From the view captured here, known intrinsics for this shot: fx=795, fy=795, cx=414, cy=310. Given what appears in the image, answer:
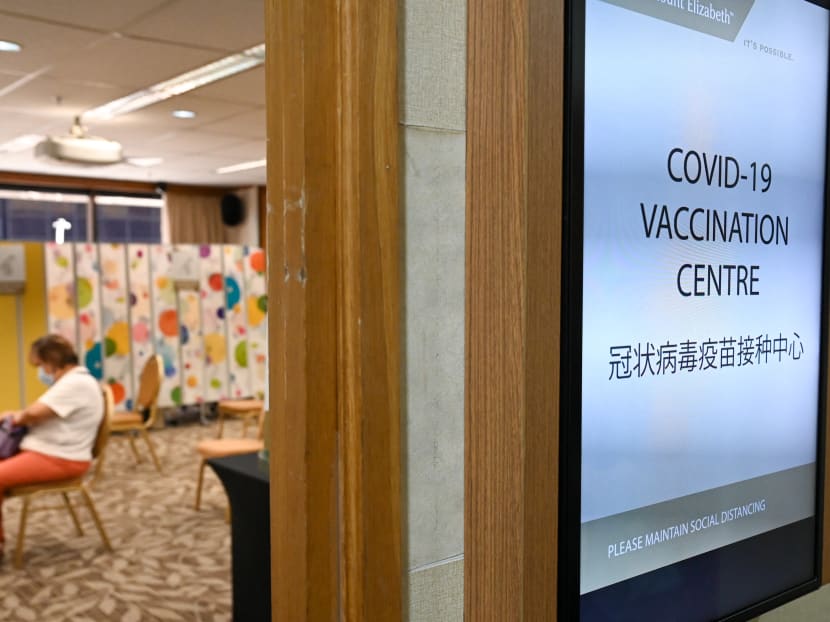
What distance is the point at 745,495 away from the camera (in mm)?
1263

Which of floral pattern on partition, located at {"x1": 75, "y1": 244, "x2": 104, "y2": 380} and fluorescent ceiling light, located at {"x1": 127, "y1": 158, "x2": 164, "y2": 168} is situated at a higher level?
fluorescent ceiling light, located at {"x1": 127, "y1": 158, "x2": 164, "y2": 168}

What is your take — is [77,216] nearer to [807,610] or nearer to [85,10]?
[85,10]

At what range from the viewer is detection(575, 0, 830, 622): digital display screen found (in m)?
1.04

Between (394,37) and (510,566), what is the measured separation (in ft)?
2.08

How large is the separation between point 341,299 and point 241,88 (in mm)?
5976

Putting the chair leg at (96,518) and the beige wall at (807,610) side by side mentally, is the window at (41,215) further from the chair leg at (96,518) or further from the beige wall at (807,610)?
the beige wall at (807,610)

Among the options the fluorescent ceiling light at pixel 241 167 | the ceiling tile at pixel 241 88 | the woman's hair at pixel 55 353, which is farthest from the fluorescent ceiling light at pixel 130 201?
the woman's hair at pixel 55 353

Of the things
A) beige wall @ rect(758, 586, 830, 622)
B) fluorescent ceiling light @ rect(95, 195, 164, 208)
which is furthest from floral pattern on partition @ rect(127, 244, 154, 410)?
beige wall @ rect(758, 586, 830, 622)

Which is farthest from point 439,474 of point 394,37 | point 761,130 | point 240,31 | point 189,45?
point 189,45

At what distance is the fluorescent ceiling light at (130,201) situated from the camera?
12.5 meters

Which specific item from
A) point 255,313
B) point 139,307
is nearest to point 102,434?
point 139,307

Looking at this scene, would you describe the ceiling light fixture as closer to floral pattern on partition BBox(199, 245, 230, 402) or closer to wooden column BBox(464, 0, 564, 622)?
floral pattern on partition BBox(199, 245, 230, 402)

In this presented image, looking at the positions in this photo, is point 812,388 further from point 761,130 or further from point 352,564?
point 352,564

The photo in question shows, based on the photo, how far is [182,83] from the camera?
6.32 meters
